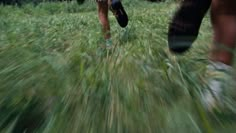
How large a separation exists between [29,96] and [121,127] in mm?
365

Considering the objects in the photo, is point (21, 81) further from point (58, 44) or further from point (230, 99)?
point (58, 44)

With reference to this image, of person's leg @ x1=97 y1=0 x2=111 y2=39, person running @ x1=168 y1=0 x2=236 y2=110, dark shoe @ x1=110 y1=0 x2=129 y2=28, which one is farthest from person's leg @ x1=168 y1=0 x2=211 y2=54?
dark shoe @ x1=110 y1=0 x2=129 y2=28

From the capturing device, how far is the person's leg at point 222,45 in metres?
1.55

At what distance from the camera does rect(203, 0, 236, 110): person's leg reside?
1553 mm

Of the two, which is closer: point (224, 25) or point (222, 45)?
point (222, 45)

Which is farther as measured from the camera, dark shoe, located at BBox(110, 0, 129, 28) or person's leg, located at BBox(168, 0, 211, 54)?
dark shoe, located at BBox(110, 0, 129, 28)

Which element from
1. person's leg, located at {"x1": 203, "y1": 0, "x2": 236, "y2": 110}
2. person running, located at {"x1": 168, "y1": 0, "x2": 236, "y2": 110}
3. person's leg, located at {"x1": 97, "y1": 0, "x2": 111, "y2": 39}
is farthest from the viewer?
person's leg, located at {"x1": 97, "y1": 0, "x2": 111, "y2": 39}

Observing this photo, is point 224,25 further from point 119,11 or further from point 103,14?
point 119,11

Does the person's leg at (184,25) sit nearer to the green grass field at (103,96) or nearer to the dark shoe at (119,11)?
the green grass field at (103,96)

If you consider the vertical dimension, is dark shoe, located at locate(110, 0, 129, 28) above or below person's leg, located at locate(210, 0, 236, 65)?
below

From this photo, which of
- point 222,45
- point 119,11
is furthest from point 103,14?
point 222,45

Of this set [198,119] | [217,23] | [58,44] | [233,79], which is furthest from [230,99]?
[58,44]

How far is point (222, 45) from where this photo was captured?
1.68 meters

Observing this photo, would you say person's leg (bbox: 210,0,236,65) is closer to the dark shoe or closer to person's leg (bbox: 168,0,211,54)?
person's leg (bbox: 168,0,211,54)
